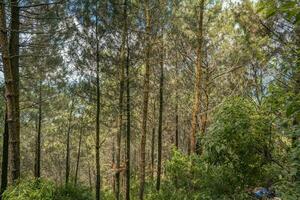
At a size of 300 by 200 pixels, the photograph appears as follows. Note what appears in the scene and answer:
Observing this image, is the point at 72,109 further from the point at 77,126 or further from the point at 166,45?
the point at 166,45

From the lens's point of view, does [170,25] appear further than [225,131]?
Yes

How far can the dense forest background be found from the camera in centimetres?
557

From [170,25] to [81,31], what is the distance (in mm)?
3536

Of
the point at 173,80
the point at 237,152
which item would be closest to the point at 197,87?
the point at 173,80

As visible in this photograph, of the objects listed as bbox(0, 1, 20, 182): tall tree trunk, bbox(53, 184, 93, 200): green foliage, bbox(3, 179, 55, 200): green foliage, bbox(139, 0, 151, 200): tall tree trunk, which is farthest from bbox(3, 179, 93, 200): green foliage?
bbox(53, 184, 93, 200): green foliage

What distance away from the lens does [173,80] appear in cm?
1931

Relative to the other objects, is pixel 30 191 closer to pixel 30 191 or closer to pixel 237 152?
pixel 30 191

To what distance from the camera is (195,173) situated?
410 inches

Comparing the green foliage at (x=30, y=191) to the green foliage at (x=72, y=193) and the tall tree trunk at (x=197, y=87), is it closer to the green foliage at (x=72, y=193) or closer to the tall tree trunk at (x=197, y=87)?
the tall tree trunk at (x=197, y=87)

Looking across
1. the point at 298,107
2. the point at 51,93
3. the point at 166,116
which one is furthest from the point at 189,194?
the point at 166,116

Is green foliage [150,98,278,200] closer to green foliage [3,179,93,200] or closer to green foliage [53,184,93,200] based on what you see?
green foliage [3,179,93,200]

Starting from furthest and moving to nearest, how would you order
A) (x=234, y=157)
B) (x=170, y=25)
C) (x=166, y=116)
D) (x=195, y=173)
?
(x=166, y=116) < (x=170, y=25) < (x=195, y=173) < (x=234, y=157)

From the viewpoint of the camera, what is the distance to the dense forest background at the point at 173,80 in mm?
5566

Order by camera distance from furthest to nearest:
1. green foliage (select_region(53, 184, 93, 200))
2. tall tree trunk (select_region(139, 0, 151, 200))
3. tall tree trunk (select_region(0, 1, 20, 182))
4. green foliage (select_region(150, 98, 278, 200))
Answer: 1. green foliage (select_region(53, 184, 93, 200))
2. tall tree trunk (select_region(139, 0, 151, 200))
3. green foliage (select_region(150, 98, 278, 200))
4. tall tree trunk (select_region(0, 1, 20, 182))
